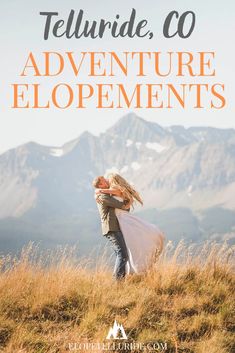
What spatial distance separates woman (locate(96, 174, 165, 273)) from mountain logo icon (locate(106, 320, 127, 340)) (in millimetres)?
2328

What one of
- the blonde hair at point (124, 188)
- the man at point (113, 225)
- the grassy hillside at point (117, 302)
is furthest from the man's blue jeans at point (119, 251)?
the blonde hair at point (124, 188)

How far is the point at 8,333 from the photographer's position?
6773 mm

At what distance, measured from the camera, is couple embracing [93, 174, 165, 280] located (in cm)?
934

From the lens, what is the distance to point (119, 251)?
941 centimetres

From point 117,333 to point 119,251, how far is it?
266 centimetres

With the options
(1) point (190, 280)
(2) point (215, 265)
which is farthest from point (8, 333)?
(2) point (215, 265)

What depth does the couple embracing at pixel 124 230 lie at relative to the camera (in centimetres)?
934

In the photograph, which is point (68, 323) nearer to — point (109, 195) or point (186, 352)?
point (186, 352)

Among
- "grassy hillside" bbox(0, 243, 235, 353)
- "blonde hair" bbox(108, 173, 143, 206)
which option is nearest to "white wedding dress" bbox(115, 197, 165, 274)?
"grassy hillside" bbox(0, 243, 235, 353)

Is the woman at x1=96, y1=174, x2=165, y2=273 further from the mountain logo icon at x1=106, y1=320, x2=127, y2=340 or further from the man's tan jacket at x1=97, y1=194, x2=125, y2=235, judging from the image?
the mountain logo icon at x1=106, y1=320, x2=127, y2=340

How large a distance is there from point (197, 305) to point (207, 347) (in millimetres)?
1291

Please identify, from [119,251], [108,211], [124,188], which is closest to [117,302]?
[119,251]

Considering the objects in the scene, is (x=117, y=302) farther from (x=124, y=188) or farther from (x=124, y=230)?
(x=124, y=188)

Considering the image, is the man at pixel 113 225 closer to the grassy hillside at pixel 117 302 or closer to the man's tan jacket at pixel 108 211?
the man's tan jacket at pixel 108 211
